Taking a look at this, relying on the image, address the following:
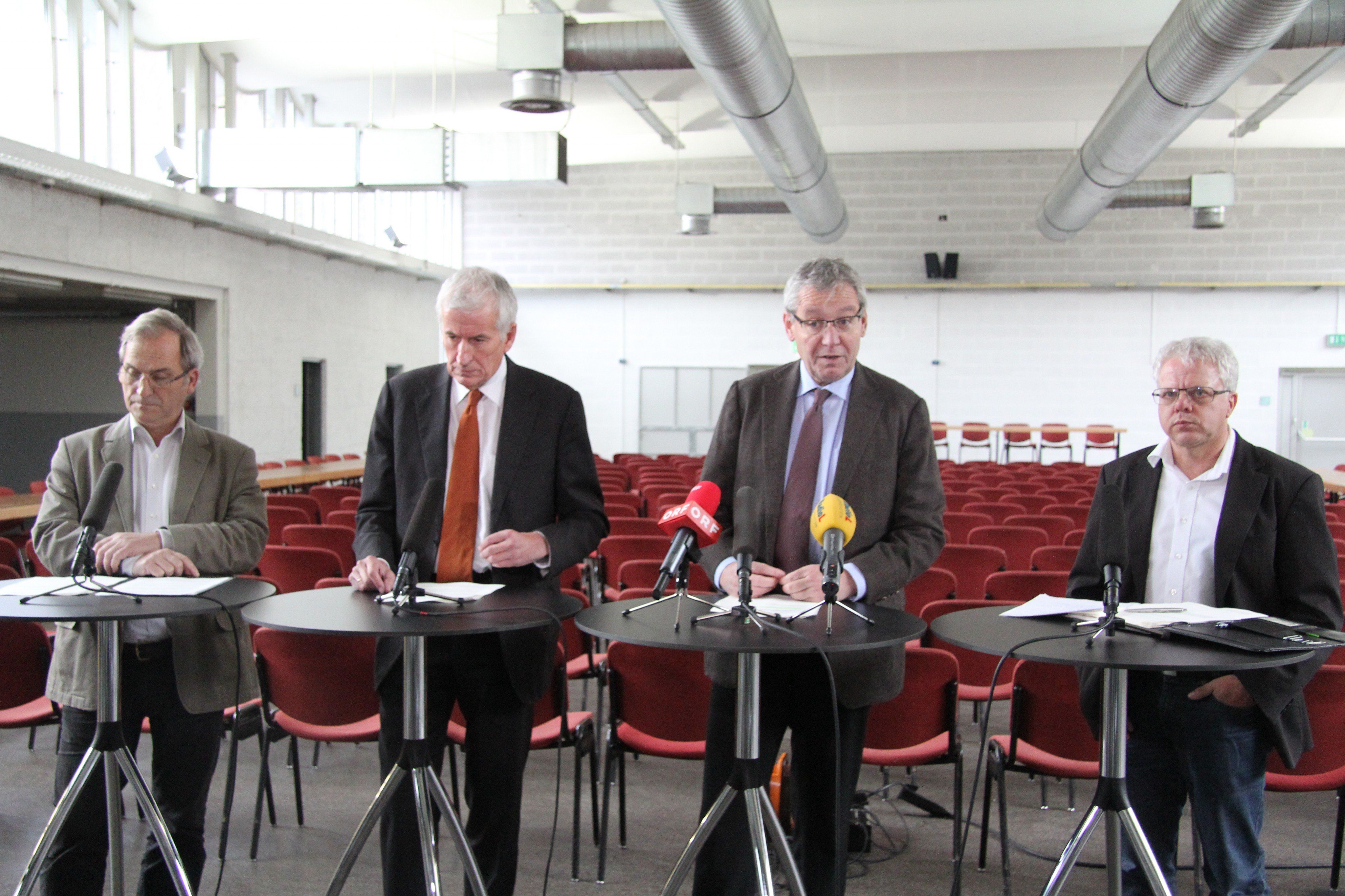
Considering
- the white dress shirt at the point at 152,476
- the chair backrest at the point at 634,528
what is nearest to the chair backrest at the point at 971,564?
the chair backrest at the point at 634,528

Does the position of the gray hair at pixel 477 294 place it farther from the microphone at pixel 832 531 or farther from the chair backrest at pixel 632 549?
the chair backrest at pixel 632 549

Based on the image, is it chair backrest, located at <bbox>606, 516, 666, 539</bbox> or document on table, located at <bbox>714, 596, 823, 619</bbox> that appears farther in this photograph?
chair backrest, located at <bbox>606, 516, 666, 539</bbox>

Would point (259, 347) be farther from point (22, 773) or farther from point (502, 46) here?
point (22, 773)

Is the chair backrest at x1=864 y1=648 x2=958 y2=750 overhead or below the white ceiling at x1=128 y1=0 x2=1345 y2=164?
below

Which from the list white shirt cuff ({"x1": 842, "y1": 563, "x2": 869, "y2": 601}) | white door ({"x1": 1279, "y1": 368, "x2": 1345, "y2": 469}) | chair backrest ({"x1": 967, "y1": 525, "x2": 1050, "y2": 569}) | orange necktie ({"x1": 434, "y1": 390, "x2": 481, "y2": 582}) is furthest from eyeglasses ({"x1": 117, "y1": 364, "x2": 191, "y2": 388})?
white door ({"x1": 1279, "y1": 368, "x2": 1345, "y2": 469})

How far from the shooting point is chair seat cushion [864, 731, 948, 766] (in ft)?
10.0

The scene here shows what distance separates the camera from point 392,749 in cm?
229

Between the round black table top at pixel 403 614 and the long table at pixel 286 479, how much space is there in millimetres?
5119

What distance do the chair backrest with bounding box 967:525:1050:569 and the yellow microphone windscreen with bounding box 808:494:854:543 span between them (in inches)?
156

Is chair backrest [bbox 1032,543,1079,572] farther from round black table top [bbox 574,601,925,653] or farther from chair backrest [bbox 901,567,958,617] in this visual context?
round black table top [bbox 574,601,925,653]

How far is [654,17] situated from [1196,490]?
9.25 m

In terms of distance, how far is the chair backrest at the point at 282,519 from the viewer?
622 cm

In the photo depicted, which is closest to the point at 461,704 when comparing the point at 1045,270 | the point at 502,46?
the point at 502,46

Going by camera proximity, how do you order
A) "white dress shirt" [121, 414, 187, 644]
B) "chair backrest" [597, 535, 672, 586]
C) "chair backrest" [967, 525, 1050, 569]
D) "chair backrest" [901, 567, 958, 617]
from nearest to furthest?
1. "white dress shirt" [121, 414, 187, 644]
2. "chair backrest" [901, 567, 958, 617]
3. "chair backrest" [597, 535, 672, 586]
4. "chair backrest" [967, 525, 1050, 569]
